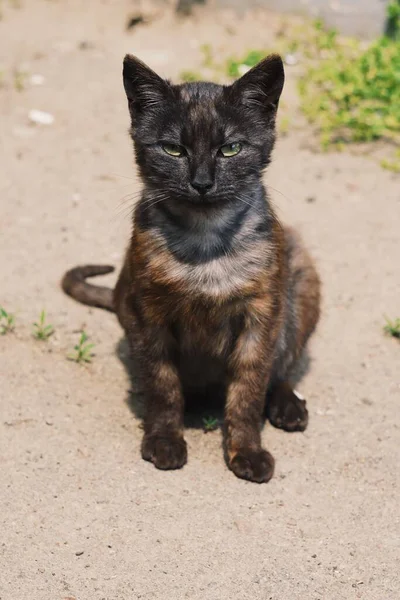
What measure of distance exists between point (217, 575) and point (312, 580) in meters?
0.35

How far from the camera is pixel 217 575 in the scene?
11.1 feet

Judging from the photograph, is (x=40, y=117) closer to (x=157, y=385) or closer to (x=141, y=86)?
(x=141, y=86)

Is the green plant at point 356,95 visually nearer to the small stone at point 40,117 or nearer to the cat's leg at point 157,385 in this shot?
the small stone at point 40,117

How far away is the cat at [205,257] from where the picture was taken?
12.0ft

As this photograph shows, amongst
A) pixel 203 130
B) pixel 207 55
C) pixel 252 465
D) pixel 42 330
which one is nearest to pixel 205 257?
pixel 203 130

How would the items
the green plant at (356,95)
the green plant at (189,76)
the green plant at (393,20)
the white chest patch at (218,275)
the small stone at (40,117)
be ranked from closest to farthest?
1. the white chest patch at (218,275)
2. the green plant at (356,95)
3. the small stone at (40,117)
4. the green plant at (189,76)
5. the green plant at (393,20)

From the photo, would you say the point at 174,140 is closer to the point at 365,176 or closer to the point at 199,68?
the point at 365,176

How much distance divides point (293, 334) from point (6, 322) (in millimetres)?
1560

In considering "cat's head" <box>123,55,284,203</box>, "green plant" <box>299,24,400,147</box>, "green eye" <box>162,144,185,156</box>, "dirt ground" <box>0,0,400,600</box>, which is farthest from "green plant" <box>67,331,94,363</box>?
"green plant" <box>299,24,400,147</box>

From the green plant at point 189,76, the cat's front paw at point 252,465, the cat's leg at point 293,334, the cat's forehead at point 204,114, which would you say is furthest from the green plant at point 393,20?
the cat's front paw at point 252,465

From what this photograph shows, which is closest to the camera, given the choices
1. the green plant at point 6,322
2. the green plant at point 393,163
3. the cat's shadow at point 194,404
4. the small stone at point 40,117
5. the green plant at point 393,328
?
the cat's shadow at point 194,404

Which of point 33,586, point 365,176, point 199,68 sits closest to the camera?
point 33,586

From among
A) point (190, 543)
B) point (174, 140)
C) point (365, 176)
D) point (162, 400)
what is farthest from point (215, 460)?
point (365, 176)

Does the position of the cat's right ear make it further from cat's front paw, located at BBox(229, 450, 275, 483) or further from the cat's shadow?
cat's front paw, located at BBox(229, 450, 275, 483)
